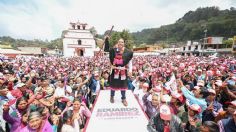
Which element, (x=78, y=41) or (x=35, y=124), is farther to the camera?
(x=78, y=41)

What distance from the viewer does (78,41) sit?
71.3m

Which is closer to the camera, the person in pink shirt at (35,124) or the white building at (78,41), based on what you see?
the person in pink shirt at (35,124)

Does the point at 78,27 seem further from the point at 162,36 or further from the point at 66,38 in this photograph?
the point at 162,36

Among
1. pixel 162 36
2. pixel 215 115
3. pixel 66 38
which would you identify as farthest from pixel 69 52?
pixel 162 36

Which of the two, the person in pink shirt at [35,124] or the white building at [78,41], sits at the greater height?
the white building at [78,41]

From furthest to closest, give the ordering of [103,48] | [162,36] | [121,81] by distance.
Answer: [162,36]
[103,48]
[121,81]

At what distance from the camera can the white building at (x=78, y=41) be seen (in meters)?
70.4

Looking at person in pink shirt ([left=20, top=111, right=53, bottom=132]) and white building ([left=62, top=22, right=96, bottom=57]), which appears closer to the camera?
person in pink shirt ([left=20, top=111, right=53, bottom=132])

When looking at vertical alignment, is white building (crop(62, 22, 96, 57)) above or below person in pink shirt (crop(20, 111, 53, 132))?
above

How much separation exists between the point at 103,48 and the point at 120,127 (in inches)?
111

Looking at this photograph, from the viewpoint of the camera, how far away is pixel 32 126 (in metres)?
3.30

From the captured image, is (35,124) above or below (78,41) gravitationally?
below

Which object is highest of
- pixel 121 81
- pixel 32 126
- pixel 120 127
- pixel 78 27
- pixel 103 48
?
pixel 78 27

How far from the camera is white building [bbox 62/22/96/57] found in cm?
7044
